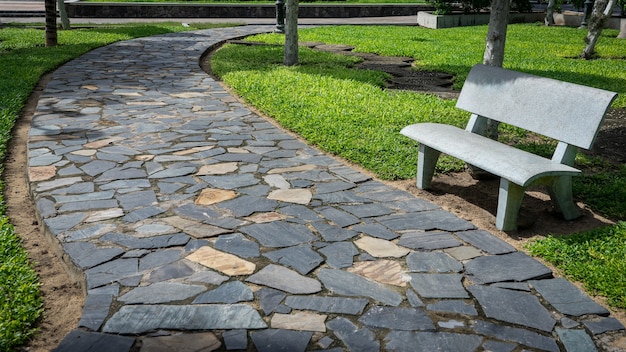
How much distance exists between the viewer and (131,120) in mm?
7566

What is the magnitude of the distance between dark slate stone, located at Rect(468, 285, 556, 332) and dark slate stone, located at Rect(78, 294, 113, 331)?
81.1 inches

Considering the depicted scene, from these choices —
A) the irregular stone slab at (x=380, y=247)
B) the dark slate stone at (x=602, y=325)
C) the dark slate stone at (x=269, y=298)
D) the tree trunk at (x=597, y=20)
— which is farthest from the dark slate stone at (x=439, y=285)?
the tree trunk at (x=597, y=20)

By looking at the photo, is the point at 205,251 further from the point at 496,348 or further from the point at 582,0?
the point at 582,0

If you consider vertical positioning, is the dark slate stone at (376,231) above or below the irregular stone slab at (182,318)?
above

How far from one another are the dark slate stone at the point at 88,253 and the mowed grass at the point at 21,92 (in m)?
0.26

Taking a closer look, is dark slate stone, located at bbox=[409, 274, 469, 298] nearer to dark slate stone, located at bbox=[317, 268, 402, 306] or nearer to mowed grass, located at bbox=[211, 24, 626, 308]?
dark slate stone, located at bbox=[317, 268, 402, 306]

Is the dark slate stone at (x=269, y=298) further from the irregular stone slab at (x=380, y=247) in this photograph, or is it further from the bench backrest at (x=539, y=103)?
the bench backrest at (x=539, y=103)

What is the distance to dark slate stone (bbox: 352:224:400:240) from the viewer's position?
14.6ft

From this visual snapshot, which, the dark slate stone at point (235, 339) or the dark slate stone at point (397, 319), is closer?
the dark slate stone at point (235, 339)

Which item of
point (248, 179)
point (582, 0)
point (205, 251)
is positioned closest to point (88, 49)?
point (248, 179)

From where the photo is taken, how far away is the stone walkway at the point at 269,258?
326 centimetres

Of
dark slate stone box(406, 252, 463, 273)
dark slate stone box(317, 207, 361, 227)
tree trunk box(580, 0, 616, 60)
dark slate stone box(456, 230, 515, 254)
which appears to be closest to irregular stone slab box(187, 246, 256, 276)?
dark slate stone box(317, 207, 361, 227)

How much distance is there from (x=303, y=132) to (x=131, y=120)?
83.8 inches

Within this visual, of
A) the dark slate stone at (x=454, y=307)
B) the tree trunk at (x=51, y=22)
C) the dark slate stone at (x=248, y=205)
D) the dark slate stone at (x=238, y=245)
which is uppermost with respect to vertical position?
the tree trunk at (x=51, y=22)
